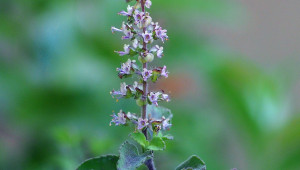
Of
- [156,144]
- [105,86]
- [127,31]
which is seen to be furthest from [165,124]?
[105,86]

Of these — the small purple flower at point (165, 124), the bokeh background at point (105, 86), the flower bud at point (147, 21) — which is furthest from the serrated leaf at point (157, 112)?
the bokeh background at point (105, 86)

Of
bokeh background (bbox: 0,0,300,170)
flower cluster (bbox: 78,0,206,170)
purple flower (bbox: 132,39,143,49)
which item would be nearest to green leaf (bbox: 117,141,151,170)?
flower cluster (bbox: 78,0,206,170)

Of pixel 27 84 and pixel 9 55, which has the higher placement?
pixel 9 55

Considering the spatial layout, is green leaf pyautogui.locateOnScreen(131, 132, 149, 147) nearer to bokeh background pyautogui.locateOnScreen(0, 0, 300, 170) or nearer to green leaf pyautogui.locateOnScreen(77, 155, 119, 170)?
green leaf pyautogui.locateOnScreen(77, 155, 119, 170)

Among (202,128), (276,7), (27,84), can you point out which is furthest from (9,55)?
(276,7)

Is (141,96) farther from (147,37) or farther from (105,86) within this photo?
(105,86)

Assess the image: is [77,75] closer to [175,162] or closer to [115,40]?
[115,40]
